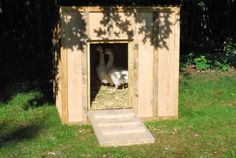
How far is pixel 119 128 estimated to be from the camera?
349 inches

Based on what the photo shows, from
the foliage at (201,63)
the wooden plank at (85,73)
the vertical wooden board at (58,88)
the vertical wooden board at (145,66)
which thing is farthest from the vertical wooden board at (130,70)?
the foliage at (201,63)

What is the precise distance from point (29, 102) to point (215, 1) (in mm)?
12573

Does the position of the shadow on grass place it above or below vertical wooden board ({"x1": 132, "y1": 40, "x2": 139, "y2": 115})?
below

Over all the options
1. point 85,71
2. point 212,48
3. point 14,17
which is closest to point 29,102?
point 85,71

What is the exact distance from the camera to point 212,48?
19.8 metres

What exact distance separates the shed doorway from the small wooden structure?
0.44m

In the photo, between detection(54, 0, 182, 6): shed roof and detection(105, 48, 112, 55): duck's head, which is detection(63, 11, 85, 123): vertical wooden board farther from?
detection(54, 0, 182, 6): shed roof

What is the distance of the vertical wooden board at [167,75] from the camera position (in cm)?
973

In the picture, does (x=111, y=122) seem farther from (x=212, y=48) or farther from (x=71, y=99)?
(x=212, y=48)

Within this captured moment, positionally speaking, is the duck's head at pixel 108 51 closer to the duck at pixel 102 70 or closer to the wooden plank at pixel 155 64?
the duck at pixel 102 70

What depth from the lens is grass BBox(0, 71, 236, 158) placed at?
8125 millimetres

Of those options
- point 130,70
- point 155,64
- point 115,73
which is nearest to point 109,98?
point 115,73

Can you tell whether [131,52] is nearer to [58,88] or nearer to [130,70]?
[130,70]

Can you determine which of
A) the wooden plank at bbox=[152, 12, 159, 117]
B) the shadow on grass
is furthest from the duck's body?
the shadow on grass
